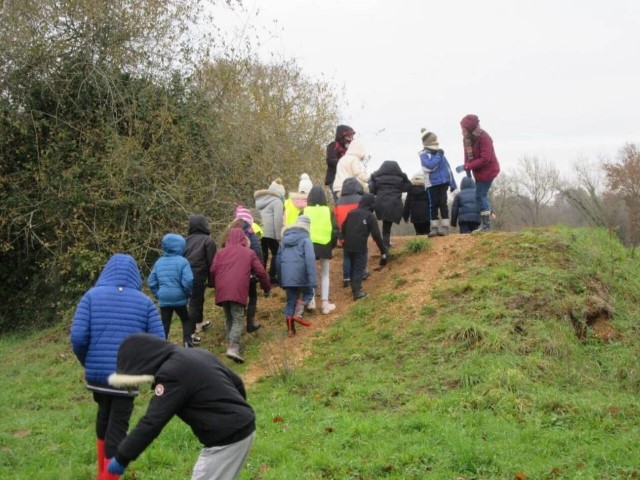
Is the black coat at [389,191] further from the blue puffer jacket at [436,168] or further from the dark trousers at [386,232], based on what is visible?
the blue puffer jacket at [436,168]

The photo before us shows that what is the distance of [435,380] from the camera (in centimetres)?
805

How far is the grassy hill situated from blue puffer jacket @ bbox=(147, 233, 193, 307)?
4.40ft

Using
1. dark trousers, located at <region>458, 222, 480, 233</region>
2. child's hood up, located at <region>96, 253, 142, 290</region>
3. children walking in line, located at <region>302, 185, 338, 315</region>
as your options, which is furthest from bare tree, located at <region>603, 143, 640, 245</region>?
child's hood up, located at <region>96, 253, 142, 290</region>

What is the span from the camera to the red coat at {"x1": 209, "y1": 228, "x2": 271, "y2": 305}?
9.53m

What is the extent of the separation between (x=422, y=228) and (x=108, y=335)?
9146 mm

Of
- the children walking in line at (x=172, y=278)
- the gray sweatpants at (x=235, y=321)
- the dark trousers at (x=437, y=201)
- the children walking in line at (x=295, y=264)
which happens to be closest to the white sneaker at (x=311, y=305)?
the children walking in line at (x=295, y=264)

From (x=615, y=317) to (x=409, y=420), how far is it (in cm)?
452

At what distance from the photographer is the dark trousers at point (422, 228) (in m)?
13.8

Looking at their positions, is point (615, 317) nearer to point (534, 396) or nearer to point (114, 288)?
point (534, 396)

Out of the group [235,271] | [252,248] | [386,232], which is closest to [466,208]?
[386,232]

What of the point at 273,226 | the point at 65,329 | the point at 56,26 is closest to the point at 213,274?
the point at 273,226

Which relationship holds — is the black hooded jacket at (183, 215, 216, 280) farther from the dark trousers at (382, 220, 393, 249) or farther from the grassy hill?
the dark trousers at (382, 220, 393, 249)

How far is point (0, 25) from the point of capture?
13.9m

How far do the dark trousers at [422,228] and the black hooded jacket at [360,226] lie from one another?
9.02ft
